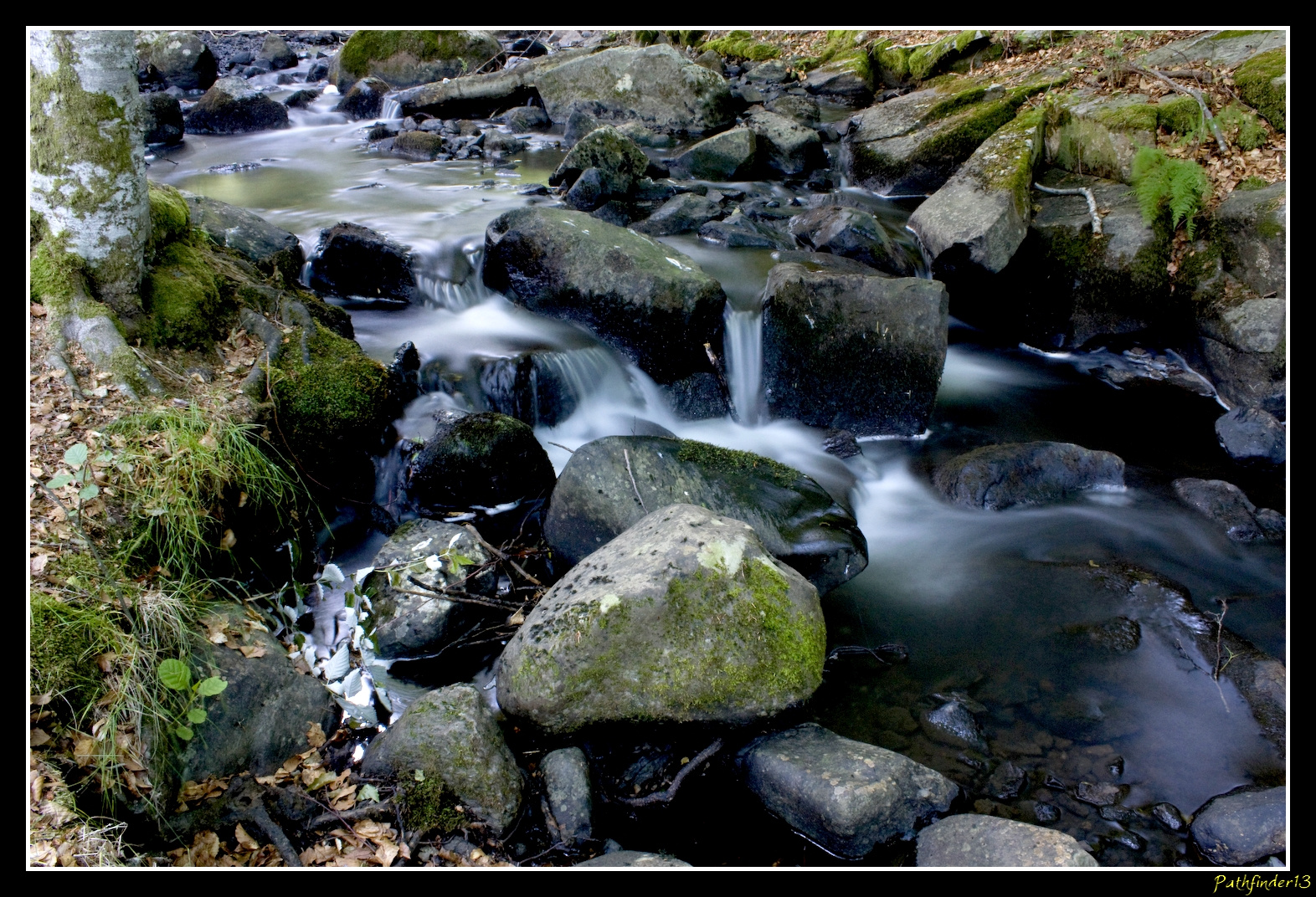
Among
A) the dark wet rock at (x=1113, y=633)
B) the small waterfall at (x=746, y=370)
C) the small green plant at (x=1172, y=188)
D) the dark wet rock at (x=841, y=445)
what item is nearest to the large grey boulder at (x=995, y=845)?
the dark wet rock at (x=1113, y=633)

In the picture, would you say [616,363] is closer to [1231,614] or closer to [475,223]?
[475,223]

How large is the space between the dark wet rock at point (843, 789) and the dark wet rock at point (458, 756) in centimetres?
122

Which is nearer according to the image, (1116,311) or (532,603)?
(532,603)

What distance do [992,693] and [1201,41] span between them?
1051 centimetres

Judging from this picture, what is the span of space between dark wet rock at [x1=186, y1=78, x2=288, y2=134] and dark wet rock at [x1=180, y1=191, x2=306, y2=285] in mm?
9684

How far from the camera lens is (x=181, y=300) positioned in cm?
552

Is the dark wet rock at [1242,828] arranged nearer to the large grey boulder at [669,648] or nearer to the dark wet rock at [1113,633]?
the dark wet rock at [1113,633]

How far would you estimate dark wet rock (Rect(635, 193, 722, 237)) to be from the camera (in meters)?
10.1

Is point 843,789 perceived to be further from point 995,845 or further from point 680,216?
point 680,216

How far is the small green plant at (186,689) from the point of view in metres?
3.36

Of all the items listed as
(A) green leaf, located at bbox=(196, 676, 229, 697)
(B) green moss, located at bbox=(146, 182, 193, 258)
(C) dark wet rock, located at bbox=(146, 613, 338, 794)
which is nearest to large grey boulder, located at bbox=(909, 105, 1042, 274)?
(B) green moss, located at bbox=(146, 182, 193, 258)

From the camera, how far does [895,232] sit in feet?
32.4

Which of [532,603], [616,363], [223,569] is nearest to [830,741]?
[532,603]

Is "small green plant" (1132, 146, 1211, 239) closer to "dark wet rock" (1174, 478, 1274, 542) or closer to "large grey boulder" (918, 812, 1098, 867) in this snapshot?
"dark wet rock" (1174, 478, 1274, 542)
